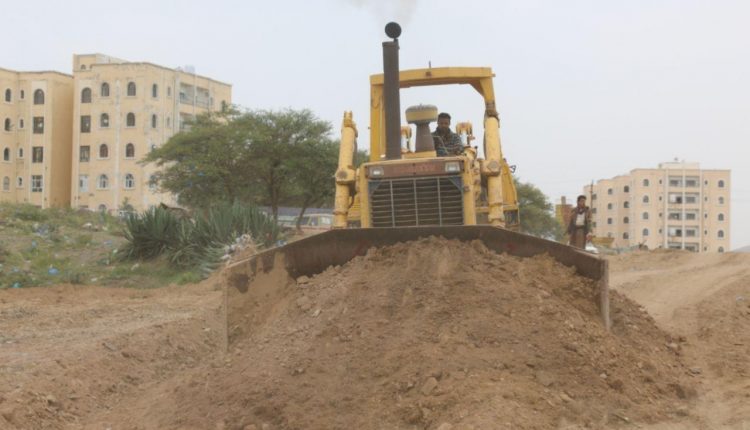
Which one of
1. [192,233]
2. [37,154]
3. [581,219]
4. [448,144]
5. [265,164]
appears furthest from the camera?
[37,154]

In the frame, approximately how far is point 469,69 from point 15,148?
7184 centimetres

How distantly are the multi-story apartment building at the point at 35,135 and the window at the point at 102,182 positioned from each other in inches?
156

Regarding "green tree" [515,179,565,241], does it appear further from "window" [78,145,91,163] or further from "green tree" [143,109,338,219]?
"window" [78,145,91,163]

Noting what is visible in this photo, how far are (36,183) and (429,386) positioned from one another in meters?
73.1

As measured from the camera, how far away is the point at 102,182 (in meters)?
69.8

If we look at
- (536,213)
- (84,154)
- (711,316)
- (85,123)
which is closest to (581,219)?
(711,316)

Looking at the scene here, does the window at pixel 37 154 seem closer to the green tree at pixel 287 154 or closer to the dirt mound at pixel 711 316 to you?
the green tree at pixel 287 154

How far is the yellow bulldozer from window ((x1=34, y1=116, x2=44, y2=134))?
6861 cm

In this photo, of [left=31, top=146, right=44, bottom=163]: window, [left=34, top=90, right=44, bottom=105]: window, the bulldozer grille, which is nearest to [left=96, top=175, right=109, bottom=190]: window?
[left=31, top=146, right=44, bottom=163]: window

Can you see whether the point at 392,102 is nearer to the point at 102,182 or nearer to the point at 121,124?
the point at 121,124

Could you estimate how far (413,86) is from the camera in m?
9.42

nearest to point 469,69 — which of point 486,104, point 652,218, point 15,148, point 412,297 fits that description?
point 486,104

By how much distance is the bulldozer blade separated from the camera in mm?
7105

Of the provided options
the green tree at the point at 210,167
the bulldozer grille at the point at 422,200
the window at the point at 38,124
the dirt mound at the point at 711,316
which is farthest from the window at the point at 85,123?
the bulldozer grille at the point at 422,200
